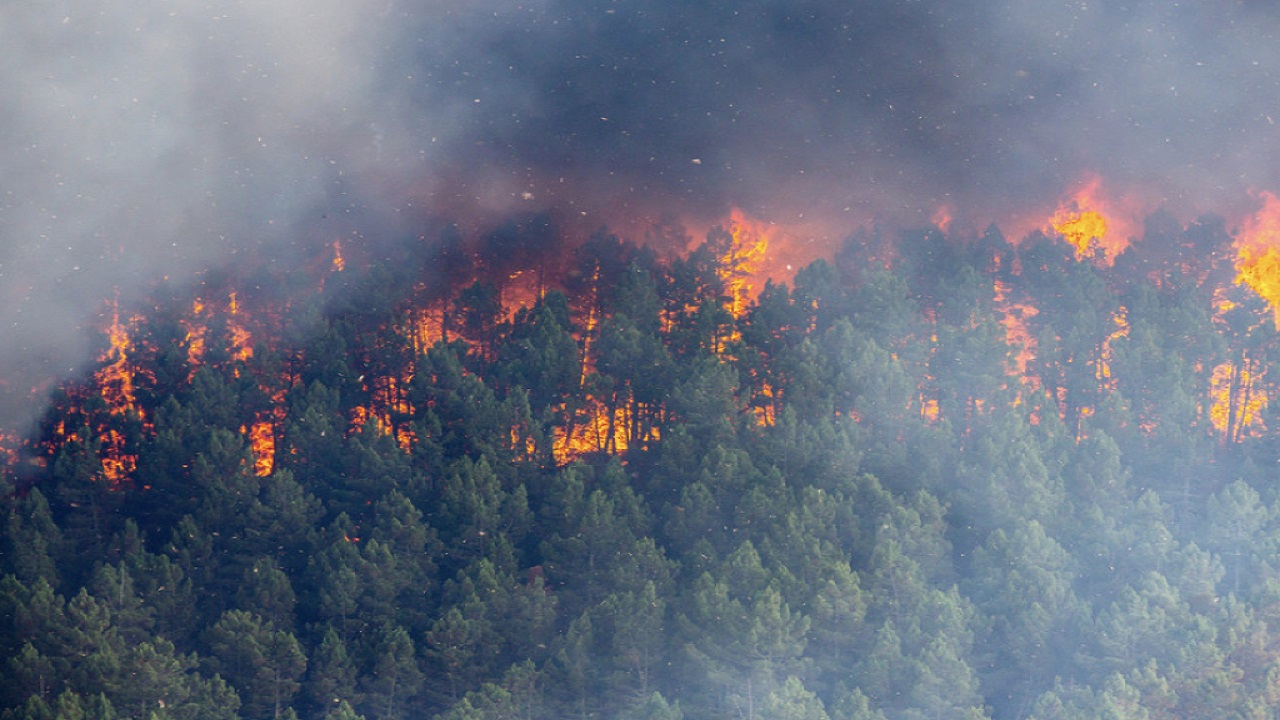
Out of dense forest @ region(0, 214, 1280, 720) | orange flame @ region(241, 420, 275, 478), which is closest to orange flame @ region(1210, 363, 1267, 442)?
dense forest @ region(0, 214, 1280, 720)

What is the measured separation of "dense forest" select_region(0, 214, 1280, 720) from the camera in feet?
106

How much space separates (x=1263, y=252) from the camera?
A: 48094mm

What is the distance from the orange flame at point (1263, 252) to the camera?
47.2 m

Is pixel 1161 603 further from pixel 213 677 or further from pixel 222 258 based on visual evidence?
pixel 222 258

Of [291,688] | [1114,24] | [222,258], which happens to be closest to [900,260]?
[1114,24]

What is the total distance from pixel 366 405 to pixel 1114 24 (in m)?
23.9

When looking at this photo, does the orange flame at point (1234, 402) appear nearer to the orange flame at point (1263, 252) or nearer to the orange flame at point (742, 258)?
the orange flame at point (1263, 252)

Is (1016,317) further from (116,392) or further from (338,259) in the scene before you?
(116,392)

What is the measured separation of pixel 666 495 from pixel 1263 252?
19.9 m

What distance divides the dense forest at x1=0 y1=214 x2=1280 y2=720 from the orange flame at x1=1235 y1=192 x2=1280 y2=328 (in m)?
1.73

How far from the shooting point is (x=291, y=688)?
31.0 m

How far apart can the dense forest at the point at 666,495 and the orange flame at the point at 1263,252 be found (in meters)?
1.73

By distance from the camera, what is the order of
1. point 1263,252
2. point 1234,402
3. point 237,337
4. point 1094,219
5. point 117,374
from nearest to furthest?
point 117,374 < point 237,337 < point 1234,402 < point 1263,252 < point 1094,219

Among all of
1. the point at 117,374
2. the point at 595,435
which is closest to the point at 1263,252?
the point at 595,435
